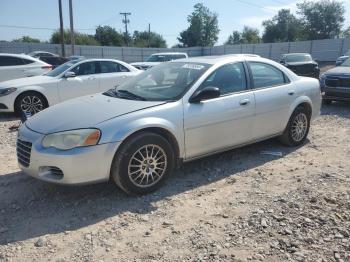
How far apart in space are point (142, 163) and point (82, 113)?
0.92m

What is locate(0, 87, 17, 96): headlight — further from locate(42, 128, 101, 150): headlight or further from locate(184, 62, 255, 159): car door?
locate(184, 62, 255, 159): car door

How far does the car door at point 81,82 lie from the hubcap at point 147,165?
577 cm

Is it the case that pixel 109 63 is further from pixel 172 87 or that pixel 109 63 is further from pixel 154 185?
pixel 154 185

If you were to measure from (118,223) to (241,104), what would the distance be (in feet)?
7.79

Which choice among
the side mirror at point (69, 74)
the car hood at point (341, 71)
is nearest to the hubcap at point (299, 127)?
the car hood at point (341, 71)

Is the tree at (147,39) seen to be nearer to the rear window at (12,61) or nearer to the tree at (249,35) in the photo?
the tree at (249,35)

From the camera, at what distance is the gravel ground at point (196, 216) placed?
3.16 meters

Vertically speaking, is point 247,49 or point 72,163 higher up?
point 247,49

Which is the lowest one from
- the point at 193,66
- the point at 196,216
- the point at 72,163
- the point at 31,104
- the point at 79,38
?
the point at 196,216

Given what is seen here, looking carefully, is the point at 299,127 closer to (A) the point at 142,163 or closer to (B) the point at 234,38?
(A) the point at 142,163

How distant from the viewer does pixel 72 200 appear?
4.12 metres

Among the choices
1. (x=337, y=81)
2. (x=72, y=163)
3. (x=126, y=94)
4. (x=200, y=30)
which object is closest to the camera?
(x=72, y=163)

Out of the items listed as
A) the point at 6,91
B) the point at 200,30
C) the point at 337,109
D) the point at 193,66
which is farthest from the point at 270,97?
the point at 200,30

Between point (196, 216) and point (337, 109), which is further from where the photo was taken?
point (337, 109)
